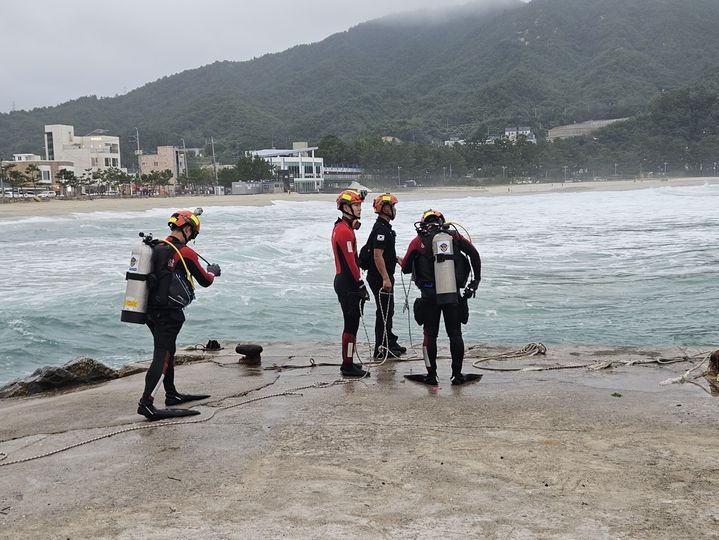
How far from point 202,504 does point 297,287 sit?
41.0 ft

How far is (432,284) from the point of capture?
661 cm

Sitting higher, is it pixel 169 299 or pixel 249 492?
pixel 169 299

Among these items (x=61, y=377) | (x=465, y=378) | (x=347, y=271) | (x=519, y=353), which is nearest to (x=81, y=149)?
(x=61, y=377)

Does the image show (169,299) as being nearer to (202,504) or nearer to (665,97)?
(202,504)

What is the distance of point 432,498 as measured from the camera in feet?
12.7

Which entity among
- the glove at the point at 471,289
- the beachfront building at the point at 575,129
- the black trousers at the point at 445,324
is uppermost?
the beachfront building at the point at 575,129

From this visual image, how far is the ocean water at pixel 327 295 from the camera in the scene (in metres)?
11.0

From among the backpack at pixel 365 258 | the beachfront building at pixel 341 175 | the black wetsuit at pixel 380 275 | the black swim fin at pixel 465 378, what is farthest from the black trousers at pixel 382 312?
the beachfront building at pixel 341 175

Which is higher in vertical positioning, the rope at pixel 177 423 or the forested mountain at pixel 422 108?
the forested mountain at pixel 422 108

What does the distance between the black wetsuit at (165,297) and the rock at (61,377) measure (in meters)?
2.46

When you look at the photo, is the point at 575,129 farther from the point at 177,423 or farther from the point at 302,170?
the point at 177,423

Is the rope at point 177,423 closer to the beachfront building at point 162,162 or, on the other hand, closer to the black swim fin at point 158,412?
the black swim fin at point 158,412

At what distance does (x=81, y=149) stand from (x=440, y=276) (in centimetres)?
10554

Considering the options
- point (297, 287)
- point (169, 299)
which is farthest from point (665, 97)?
point (169, 299)
